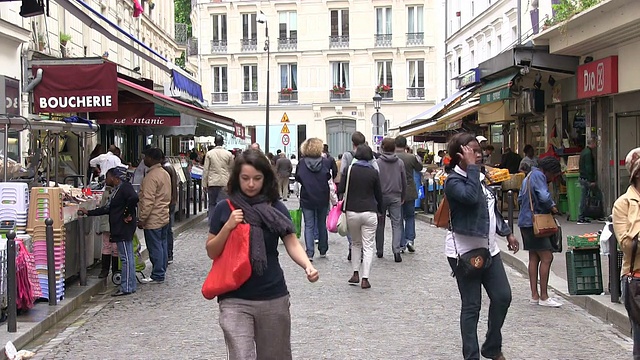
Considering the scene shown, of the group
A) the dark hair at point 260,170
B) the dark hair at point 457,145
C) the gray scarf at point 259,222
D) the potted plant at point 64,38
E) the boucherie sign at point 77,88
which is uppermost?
the potted plant at point 64,38

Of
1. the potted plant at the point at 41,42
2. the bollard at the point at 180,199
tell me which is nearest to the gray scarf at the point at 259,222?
the bollard at the point at 180,199

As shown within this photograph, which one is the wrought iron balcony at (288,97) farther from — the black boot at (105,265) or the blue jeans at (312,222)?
the black boot at (105,265)

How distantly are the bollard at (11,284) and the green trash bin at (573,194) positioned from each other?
13.2 metres

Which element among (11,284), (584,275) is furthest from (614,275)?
(11,284)

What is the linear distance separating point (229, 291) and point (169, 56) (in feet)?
130

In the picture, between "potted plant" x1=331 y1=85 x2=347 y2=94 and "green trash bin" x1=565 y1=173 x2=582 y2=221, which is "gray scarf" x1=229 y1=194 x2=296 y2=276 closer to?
"green trash bin" x1=565 y1=173 x2=582 y2=221

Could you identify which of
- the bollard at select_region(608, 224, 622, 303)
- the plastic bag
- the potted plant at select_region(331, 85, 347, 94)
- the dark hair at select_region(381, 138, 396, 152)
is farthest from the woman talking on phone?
the potted plant at select_region(331, 85, 347, 94)

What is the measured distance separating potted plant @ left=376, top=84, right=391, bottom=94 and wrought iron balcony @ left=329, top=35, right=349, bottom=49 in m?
3.26

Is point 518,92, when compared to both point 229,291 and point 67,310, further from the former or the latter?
point 229,291

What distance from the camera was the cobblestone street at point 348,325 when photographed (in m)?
7.49

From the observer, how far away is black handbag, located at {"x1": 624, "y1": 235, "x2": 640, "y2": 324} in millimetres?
5441

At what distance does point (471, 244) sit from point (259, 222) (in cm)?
208

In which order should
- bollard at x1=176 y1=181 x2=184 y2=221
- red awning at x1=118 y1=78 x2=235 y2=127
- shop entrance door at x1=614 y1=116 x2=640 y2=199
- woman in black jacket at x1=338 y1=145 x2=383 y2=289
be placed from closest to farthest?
woman in black jacket at x1=338 y1=145 x2=383 y2=289
red awning at x1=118 y1=78 x2=235 y2=127
shop entrance door at x1=614 y1=116 x2=640 y2=199
bollard at x1=176 y1=181 x2=184 y2=221

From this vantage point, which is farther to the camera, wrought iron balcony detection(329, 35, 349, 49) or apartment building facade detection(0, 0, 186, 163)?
wrought iron balcony detection(329, 35, 349, 49)
